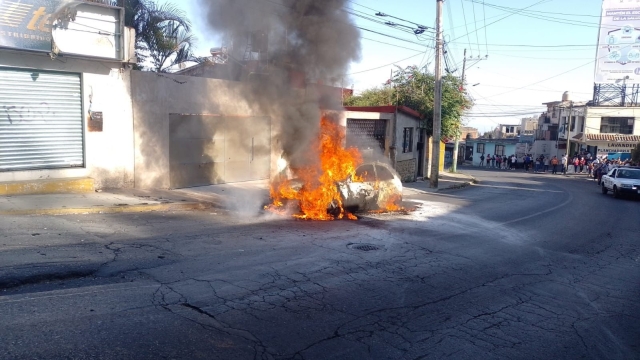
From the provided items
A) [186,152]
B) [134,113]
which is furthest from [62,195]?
[186,152]

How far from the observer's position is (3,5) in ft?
32.3

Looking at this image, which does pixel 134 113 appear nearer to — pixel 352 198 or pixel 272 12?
Result: pixel 272 12

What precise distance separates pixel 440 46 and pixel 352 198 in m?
10.8

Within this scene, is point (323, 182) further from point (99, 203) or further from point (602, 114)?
point (602, 114)

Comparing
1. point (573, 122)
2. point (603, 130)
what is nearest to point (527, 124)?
point (573, 122)

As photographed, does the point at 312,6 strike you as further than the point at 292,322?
Yes

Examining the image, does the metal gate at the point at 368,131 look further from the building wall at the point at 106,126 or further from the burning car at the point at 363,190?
the building wall at the point at 106,126

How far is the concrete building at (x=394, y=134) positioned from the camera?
60.7ft

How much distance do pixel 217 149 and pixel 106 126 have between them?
3.67m

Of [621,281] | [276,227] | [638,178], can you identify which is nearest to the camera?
[621,281]

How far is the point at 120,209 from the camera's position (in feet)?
32.6

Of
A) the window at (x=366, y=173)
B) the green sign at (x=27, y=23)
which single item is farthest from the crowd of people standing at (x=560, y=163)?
the green sign at (x=27, y=23)

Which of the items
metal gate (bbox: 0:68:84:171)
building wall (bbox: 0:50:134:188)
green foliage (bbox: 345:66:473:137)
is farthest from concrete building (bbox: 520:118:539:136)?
metal gate (bbox: 0:68:84:171)

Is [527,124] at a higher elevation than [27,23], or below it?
higher
